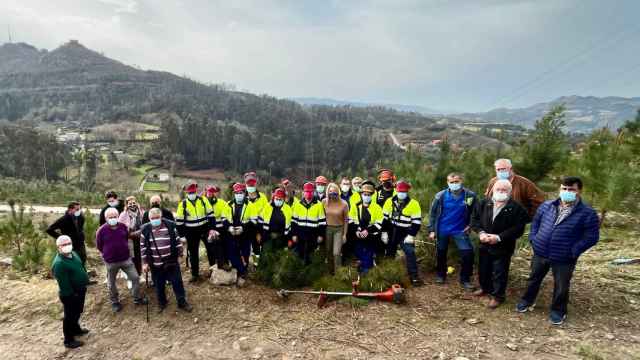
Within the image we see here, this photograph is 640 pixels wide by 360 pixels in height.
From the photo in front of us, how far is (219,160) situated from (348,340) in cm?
8390

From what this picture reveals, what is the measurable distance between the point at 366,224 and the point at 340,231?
1.63 ft

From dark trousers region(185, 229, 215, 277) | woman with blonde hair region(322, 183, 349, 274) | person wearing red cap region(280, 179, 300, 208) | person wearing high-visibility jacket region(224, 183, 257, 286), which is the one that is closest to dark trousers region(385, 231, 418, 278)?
woman with blonde hair region(322, 183, 349, 274)

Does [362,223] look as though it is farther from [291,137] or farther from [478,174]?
[291,137]

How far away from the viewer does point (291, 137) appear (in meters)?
95.1

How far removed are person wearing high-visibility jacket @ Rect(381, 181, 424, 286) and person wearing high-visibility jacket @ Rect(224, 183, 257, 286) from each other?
255 centimetres

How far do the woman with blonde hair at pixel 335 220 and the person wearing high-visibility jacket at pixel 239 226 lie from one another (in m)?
1.42

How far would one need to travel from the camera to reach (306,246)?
6707mm

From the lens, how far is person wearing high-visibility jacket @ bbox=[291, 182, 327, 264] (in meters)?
6.46

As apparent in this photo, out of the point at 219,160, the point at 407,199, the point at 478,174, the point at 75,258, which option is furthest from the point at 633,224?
the point at 219,160

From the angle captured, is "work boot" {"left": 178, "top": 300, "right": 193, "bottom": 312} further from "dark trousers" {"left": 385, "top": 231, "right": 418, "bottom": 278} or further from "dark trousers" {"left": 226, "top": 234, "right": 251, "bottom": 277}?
"dark trousers" {"left": 385, "top": 231, "right": 418, "bottom": 278}

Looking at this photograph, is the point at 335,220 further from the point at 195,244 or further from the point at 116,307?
the point at 116,307

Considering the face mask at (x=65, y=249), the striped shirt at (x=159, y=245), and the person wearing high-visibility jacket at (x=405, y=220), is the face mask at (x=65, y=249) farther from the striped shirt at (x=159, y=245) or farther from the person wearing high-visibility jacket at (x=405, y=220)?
the person wearing high-visibility jacket at (x=405, y=220)

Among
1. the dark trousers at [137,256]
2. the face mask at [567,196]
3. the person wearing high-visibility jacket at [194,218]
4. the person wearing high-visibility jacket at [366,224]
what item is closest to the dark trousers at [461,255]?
the person wearing high-visibility jacket at [366,224]

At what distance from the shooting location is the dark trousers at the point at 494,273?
5.34 meters
